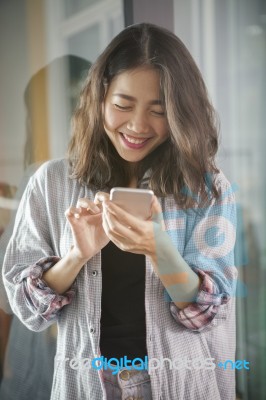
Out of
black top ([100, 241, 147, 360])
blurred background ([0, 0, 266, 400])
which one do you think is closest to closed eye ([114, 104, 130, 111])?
blurred background ([0, 0, 266, 400])

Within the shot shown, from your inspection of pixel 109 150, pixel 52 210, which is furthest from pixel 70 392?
pixel 109 150

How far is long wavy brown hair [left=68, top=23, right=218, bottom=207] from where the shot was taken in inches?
25.1

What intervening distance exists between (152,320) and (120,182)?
24 cm

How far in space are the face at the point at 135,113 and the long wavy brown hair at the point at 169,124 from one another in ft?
0.04

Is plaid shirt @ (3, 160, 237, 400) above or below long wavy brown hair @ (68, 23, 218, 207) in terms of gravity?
below

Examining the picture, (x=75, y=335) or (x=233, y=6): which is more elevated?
(x=233, y=6)

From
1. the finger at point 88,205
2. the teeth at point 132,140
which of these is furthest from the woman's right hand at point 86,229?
the teeth at point 132,140

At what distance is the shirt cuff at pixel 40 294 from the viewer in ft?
2.19

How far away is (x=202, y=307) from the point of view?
0.67 metres

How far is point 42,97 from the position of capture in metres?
0.74

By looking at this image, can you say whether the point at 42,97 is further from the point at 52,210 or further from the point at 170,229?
the point at 170,229

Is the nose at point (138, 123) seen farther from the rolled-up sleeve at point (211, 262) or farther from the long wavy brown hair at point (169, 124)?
the rolled-up sleeve at point (211, 262)

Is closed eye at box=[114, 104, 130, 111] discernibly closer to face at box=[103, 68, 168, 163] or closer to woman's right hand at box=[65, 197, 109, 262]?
face at box=[103, 68, 168, 163]

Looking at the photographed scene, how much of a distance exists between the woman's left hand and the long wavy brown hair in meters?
0.09
